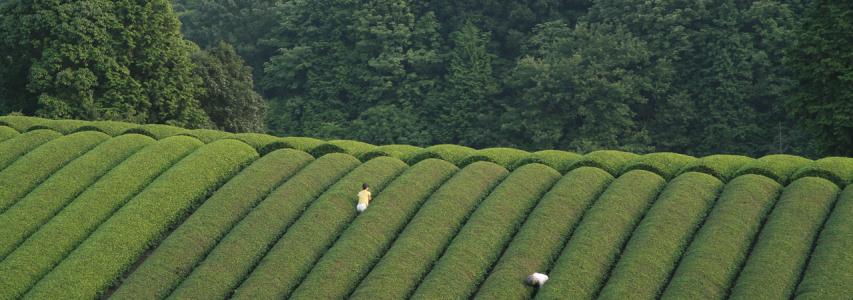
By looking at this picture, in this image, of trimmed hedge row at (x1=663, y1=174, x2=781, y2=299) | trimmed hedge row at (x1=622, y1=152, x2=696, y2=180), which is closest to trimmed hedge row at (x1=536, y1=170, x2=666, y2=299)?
trimmed hedge row at (x1=622, y1=152, x2=696, y2=180)

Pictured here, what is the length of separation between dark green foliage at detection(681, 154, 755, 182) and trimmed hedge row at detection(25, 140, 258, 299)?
43.2 ft

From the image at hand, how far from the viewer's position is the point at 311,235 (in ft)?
99.4

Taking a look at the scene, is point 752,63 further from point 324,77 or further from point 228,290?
point 228,290

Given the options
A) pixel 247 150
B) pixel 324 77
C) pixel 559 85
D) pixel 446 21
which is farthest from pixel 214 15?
pixel 247 150

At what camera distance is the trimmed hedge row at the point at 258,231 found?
93.8 ft

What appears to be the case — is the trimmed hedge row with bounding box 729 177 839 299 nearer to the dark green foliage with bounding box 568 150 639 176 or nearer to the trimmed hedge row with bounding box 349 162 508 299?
the dark green foliage with bounding box 568 150 639 176

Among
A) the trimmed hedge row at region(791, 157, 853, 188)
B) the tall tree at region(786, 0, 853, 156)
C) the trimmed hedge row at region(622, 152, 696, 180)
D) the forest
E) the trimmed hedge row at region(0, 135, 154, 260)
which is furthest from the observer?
the forest

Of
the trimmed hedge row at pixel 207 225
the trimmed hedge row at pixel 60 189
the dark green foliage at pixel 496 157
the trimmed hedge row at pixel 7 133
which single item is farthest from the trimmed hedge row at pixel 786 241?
the trimmed hedge row at pixel 7 133

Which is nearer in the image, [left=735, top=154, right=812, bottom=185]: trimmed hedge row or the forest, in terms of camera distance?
[left=735, top=154, right=812, bottom=185]: trimmed hedge row

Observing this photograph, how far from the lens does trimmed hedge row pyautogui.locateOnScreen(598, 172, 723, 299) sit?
2662 centimetres

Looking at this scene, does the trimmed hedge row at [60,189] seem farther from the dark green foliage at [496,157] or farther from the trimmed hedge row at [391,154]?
the dark green foliage at [496,157]

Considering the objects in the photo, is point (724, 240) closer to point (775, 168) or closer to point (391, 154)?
point (775, 168)

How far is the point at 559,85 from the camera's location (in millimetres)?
60719

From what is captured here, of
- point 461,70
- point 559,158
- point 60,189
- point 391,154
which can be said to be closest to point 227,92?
point 461,70
